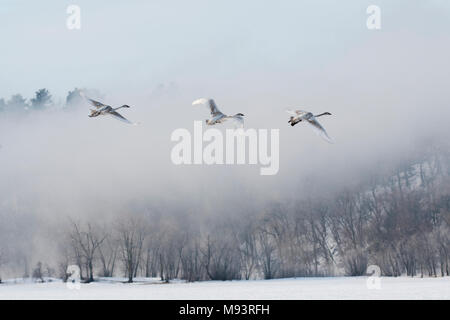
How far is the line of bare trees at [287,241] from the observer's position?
107 meters

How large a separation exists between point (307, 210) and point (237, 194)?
525 inches

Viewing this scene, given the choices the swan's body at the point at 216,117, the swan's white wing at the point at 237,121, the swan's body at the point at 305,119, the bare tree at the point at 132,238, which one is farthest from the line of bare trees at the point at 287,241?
the swan's body at the point at 305,119

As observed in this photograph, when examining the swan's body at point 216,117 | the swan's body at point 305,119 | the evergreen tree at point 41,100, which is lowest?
the swan's body at point 305,119

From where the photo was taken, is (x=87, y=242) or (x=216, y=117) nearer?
(x=216, y=117)

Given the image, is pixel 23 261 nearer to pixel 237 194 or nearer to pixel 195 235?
pixel 195 235

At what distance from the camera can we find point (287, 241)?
11719 centimetres

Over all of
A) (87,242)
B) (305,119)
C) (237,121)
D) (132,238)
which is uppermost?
(237,121)

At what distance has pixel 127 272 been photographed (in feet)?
362

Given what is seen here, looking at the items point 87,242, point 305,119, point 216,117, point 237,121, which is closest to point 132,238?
point 87,242

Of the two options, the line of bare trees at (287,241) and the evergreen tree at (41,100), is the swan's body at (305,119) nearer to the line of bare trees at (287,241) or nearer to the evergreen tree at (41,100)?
the line of bare trees at (287,241)

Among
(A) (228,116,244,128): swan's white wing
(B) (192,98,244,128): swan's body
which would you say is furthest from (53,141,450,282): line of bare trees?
(A) (228,116,244,128): swan's white wing

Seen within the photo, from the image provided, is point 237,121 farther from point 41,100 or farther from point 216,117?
point 41,100

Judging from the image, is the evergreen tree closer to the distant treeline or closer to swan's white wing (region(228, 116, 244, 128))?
the distant treeline
